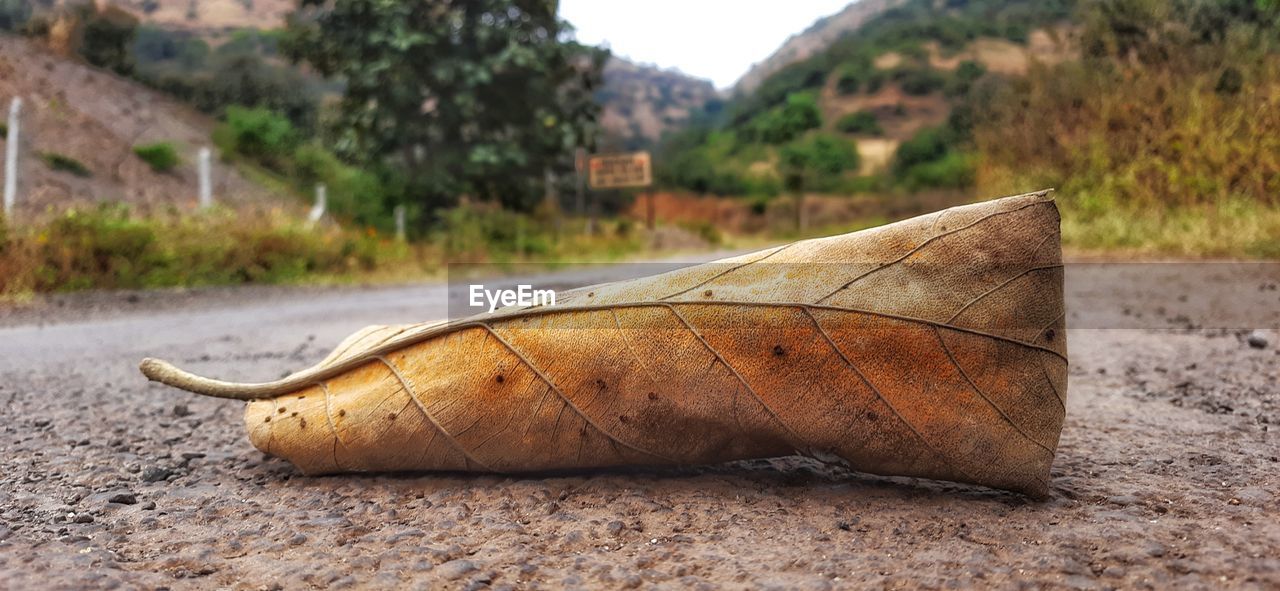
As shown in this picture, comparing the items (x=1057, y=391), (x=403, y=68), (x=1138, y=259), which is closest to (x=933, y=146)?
(x=403, y=68)

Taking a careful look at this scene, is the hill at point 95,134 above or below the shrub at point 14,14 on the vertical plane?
below

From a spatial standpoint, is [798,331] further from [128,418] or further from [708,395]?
[128,418]

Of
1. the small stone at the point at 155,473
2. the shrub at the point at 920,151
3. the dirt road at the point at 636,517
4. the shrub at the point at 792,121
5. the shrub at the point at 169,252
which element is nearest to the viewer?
the dirt road at the point at 636,517

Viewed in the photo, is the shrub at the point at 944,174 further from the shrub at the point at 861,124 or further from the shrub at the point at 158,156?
the shrub at the point at 158,156

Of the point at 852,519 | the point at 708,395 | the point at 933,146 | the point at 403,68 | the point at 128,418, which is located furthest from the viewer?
the point at 933,146

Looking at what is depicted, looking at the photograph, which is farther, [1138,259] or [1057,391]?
[1138,259]

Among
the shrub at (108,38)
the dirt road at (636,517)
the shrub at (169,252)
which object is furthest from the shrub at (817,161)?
the dirt road at (636,517)

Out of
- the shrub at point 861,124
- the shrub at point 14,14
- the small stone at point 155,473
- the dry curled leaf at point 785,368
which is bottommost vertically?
the small stone at point 155,473

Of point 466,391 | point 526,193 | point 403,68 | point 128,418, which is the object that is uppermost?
point 403,68
